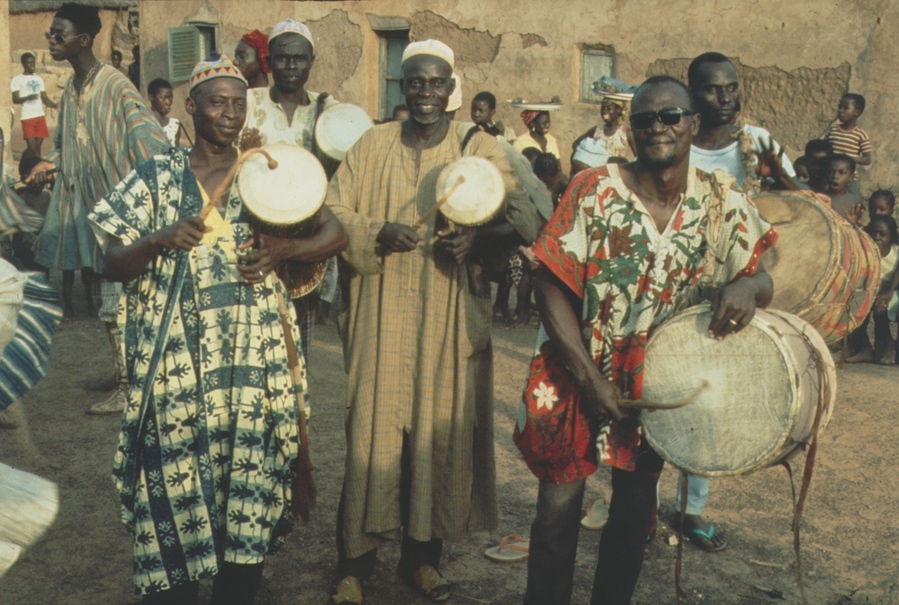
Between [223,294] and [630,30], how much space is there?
8.62 m

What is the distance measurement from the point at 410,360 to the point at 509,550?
38.5 inches

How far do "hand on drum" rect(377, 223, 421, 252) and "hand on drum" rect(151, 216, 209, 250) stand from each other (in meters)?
0.77

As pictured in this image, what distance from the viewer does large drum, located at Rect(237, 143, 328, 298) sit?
2.95 metres

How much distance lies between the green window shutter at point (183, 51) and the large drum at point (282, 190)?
1200 cm

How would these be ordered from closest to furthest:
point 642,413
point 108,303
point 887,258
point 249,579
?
point 642,413, point 249,579, point 108,303, point 887,258

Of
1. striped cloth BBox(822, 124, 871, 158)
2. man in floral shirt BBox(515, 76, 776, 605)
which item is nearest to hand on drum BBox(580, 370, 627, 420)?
man in floral shirt BBox(515, 76, 776, 605)

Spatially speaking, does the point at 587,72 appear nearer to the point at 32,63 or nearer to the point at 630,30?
the point at 630,30

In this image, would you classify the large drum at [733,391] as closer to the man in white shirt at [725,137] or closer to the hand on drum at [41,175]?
the man in white shirt at [725,137]

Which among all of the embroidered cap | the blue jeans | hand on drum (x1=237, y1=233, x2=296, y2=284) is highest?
the embroidered cap

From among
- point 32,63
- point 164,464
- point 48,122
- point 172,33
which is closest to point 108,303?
point 164,464

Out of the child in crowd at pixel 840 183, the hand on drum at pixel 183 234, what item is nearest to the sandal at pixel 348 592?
the hand on drum at pixel 183 234

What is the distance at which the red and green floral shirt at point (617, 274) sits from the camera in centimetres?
294

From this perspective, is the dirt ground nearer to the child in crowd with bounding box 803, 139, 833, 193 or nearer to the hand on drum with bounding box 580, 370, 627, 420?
the hand on drum with bounding box 580, 370, 627, 420

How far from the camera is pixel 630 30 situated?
10.7 metres
